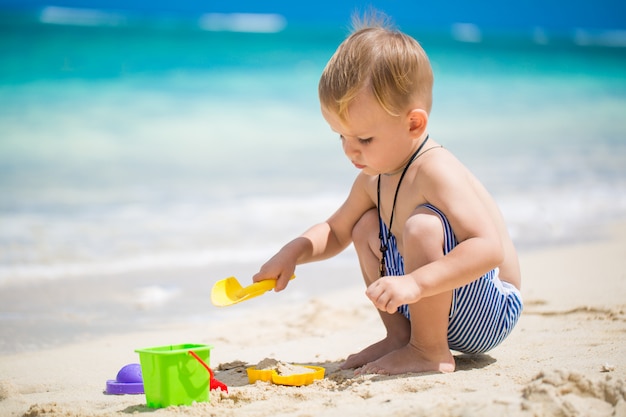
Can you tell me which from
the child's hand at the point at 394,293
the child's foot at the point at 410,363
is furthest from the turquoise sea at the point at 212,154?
the child's hand at the point at 394,293

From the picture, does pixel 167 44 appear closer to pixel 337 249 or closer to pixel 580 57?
pixel 580 57

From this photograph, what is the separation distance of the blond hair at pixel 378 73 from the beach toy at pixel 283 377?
758mm

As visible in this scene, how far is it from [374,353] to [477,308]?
378 millimetres

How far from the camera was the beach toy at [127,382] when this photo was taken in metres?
2.29

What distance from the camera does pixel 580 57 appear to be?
23516 millimetres

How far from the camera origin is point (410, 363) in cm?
222

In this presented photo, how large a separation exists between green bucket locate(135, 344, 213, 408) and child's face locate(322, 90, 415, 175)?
739mm

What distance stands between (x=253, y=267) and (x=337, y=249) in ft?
5.38

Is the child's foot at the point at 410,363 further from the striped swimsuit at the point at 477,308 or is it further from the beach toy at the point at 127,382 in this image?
the beach toy at the point at 127,382

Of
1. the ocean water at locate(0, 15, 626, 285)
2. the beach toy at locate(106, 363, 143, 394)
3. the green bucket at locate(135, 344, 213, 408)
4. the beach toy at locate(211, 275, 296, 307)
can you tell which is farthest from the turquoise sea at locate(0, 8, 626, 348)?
the green bucket at locate(135, 344, 213, 408)

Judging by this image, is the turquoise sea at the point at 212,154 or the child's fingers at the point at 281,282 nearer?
the child's fingers at the point at 281,282

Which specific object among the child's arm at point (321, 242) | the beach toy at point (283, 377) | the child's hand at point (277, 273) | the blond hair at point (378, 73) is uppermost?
the blond hair at point (378, 73)

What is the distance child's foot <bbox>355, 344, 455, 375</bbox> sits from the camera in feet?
7.25

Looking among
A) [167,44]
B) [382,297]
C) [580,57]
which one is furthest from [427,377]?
[580,57]
